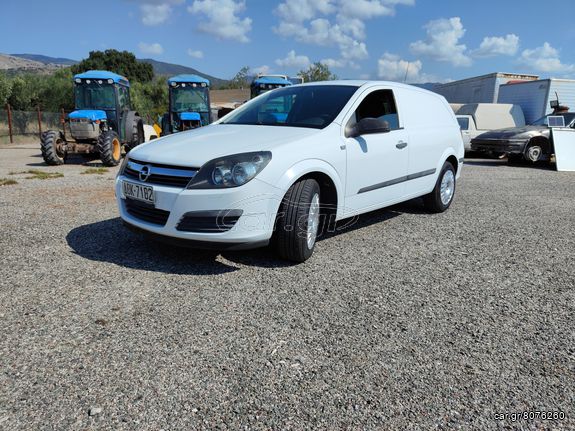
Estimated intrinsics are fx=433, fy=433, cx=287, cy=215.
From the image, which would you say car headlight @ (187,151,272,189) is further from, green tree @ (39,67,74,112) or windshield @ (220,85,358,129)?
green tree @ (39,67,74,112)

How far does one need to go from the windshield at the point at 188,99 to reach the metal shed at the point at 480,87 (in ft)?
48.2

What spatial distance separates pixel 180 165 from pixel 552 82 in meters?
18.9

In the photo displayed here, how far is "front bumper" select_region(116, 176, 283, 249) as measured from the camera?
339cm

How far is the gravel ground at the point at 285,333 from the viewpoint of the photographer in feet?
6.95

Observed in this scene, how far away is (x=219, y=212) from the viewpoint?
340 centimetres

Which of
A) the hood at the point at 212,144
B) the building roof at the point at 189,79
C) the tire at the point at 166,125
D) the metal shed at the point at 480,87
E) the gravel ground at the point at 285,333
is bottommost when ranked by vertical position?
the gravel ground at the point at 285,333

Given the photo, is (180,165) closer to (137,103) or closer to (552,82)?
(552,82)

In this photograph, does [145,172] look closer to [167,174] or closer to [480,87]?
[167,174]

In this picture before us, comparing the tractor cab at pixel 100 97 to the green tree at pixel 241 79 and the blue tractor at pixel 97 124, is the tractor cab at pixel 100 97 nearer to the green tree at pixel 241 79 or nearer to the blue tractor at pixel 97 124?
the blue tractor at pixel 97 124

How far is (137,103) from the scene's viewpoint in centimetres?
3275

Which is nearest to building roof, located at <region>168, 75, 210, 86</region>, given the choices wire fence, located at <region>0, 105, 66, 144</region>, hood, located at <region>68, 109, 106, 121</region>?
hood, located at <region>68, 109, 106, 121</region>

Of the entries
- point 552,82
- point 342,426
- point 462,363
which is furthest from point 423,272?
point 552,82

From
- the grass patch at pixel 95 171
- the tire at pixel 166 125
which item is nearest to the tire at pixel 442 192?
the grass patch at pixel 95 171

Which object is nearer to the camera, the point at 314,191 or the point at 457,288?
the point at 457,288
